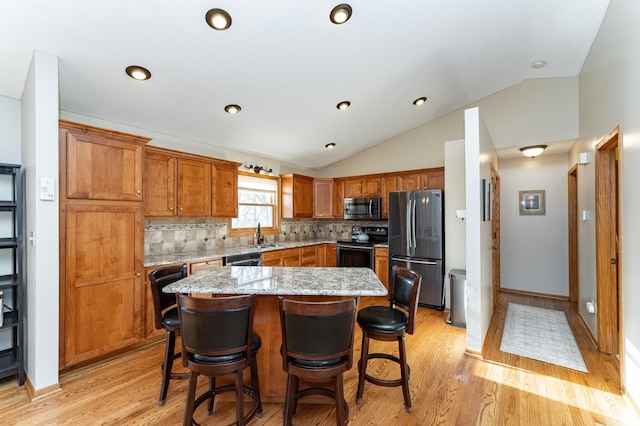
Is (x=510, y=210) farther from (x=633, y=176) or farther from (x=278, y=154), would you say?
(x=278, y=154)

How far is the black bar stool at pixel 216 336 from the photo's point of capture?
63.2 inches

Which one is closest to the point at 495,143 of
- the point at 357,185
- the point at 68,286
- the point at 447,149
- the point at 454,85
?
the point at 447,149

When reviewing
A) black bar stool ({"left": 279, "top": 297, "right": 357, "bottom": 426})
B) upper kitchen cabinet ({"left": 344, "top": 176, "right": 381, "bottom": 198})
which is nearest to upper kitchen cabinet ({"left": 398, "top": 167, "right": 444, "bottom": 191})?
upper kitchen cabinet ({"left": 344, "top": 176, "right": 381, "bottom": 198})

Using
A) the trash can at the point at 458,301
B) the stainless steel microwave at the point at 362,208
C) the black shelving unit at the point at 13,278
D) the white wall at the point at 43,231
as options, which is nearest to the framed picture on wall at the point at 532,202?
the trash can at the point at 458,301

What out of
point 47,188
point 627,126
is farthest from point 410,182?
point 47,188

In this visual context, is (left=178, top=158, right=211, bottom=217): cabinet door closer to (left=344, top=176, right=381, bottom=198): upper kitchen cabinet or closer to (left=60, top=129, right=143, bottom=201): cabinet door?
(left=60, top=129, right=143, bottom=201): cabinet door

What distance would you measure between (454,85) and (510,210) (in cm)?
260

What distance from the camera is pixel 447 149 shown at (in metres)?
4.31

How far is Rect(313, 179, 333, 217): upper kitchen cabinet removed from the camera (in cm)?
605

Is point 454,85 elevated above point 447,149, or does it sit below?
above

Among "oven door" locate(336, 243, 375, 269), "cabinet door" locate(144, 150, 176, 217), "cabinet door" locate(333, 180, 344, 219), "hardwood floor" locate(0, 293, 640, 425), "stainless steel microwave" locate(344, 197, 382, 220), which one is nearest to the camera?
"hardwood floor" locate(0, 293, 640, 425)

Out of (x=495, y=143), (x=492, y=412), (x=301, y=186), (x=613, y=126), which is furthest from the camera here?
(x=301, y=186)

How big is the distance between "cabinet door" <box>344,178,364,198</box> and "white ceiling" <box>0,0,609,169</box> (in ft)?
5.18

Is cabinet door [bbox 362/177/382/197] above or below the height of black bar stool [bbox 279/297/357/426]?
above
